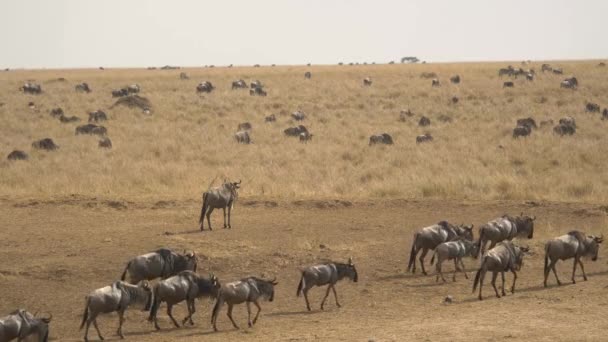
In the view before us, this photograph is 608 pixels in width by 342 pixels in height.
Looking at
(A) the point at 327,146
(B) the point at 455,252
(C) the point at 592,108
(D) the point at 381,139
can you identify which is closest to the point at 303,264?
(B) the point at 455,252

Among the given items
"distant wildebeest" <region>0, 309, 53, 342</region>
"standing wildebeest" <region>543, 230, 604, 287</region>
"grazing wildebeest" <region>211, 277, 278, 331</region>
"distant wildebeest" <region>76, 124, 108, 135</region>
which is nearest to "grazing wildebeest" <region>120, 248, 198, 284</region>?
"grazing wildebeest" <region>211, 277, 278, 331</region>

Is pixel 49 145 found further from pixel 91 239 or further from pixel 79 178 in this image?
pixel 91 239

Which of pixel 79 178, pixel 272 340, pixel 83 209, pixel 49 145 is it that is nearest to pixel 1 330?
pixel 272 340

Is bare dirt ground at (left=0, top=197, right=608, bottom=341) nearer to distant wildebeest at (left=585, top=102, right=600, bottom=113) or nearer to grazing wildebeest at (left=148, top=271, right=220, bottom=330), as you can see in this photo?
grazing wildebeest at (left=148, top=271, right=220, bottom=330)

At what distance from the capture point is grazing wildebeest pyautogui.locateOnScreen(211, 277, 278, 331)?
12414 millimetres

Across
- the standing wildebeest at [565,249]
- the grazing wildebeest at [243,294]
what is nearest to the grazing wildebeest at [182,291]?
the grazing wildebeest at [243,294]

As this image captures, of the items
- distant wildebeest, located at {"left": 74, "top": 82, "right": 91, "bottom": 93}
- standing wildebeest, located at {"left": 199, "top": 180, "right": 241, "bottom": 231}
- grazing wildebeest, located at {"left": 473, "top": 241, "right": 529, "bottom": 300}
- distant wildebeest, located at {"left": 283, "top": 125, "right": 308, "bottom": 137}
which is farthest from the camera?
distant wildebeest, located at {"left": 74, "top": 82, "right": 91, "bottom": 93}

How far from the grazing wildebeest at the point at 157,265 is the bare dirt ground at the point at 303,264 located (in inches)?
30.2

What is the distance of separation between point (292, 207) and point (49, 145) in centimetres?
1414

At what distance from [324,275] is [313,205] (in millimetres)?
8163

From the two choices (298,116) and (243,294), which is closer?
(243,294)

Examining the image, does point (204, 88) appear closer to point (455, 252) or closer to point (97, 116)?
point (97, 116)

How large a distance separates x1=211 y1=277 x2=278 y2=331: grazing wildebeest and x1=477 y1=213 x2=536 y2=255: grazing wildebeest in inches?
199

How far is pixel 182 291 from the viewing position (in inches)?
500
